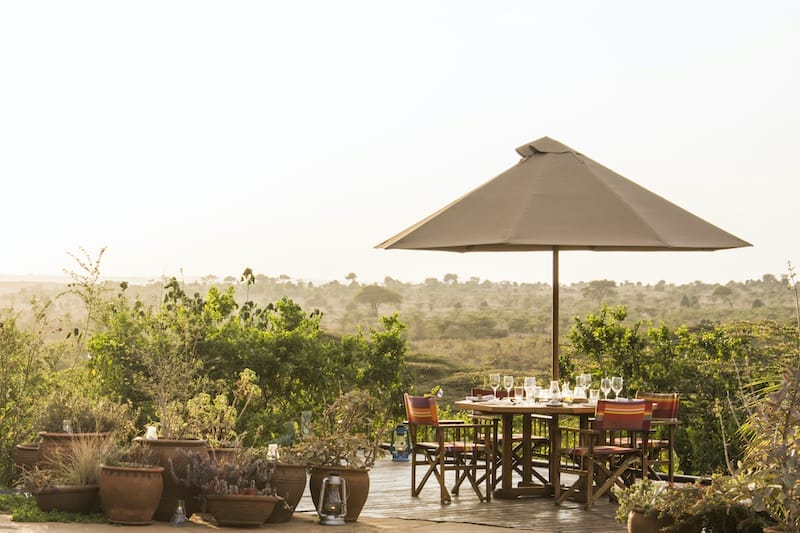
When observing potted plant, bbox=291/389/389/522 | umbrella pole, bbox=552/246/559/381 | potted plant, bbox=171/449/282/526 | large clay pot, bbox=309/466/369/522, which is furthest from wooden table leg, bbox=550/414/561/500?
potted plant, bbox=171/449/282/526

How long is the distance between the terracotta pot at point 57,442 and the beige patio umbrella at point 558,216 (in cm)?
298

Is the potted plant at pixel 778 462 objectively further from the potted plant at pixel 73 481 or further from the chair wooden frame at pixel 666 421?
the potted plant at pixel 73 481

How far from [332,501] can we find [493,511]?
145 cm

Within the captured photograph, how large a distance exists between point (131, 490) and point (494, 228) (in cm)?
353

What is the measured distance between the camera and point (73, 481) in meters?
8.11

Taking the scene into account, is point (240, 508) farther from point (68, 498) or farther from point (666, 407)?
point (666, 407)

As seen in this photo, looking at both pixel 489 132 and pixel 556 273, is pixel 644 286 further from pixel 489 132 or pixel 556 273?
pixel 556 273

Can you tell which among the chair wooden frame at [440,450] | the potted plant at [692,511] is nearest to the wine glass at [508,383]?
the chair wooden frame at [440,450]

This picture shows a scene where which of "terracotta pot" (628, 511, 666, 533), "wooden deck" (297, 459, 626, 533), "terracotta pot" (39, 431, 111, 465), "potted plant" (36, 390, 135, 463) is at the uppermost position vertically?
"potted plant" (36, 390, 135, 463)

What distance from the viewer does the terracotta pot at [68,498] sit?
797 centimetres

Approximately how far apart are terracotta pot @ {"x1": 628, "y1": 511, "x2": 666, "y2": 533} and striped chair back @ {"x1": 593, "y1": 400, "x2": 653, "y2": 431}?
6.15 feet

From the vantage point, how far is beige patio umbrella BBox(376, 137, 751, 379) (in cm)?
924

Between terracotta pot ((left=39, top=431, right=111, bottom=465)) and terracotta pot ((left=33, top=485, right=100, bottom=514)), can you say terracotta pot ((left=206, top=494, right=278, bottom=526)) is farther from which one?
terracotta pot ((left=39, top=431, right=111, bottom=465))

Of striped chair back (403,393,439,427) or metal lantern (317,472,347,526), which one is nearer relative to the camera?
metal lantern (317,472,347,526)
